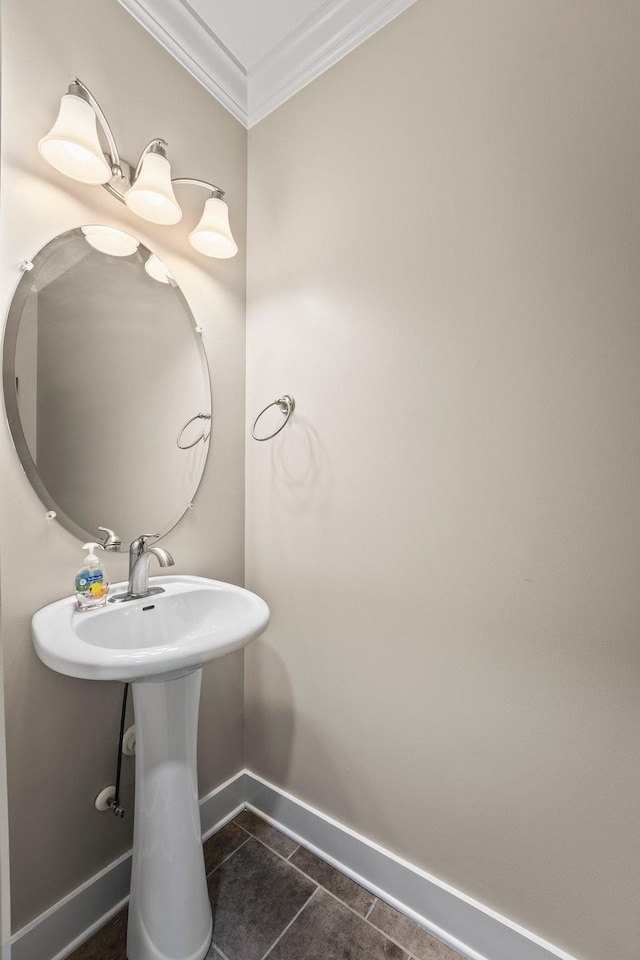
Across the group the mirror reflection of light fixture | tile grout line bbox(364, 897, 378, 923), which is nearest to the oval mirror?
the mirror reflection of light fixture

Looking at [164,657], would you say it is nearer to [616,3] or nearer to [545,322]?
[545,322]

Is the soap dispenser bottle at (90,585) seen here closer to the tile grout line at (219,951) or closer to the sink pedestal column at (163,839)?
the sink pedestal column at (163,839)

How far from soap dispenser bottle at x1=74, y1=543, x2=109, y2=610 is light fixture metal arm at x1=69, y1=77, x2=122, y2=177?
979 mm

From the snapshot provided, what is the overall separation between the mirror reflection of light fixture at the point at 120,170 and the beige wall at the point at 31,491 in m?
0.05

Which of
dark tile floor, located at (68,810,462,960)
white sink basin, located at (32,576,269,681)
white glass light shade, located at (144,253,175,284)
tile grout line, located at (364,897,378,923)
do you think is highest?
white glass light shade, located at (144,253,175,284)

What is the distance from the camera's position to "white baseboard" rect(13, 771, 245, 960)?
1.02 metres

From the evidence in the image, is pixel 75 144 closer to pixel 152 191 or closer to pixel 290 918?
pixel 152 191

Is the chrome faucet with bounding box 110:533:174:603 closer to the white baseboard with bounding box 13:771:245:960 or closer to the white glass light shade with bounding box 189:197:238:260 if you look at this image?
the white baseboard with bounding box 13:771:245:960

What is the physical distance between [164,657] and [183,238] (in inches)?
48.7

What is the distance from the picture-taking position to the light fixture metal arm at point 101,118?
1.01 m

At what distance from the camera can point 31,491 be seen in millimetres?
1034

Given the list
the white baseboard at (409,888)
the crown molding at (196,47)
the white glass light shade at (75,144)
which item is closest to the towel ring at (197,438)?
the white glass light shade at (75,144)

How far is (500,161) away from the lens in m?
1.05

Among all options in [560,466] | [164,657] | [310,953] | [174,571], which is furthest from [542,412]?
[310,953]
